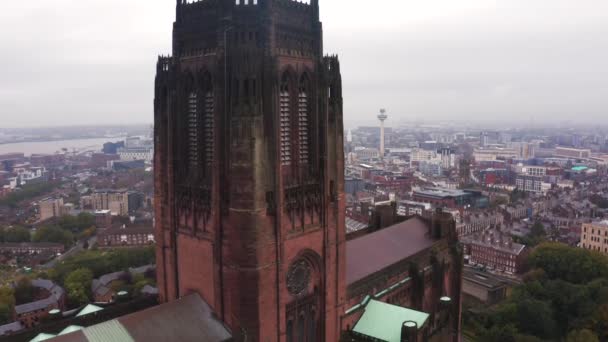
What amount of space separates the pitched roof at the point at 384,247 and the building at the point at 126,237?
276ft

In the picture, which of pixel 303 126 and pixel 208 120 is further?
pixel 303 126

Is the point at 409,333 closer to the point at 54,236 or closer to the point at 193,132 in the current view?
the point at 193,132

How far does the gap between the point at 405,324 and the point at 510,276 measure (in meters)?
69.2

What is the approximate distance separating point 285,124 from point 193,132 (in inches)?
231

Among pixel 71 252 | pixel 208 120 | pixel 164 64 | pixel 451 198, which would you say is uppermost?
pixel 164 64

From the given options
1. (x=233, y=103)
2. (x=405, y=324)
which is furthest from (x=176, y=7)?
(x=405, y=324)

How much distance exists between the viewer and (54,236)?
406ft

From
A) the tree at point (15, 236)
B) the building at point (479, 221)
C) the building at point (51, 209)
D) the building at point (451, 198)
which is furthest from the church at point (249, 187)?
the building at point (51, 209)

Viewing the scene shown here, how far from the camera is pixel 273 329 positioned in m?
29.3

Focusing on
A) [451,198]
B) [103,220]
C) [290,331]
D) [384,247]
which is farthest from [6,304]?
[451,198]

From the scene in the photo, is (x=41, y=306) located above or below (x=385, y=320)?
below

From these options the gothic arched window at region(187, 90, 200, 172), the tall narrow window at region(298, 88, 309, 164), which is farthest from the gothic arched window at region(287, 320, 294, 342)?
the gothic arched window at region(187, 90, 200, 172)

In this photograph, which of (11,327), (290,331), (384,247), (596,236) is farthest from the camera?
(596,236)

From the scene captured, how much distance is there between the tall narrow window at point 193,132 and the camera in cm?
3031
